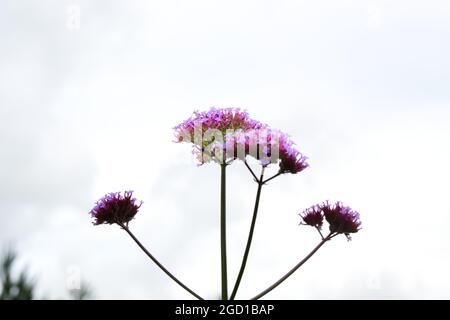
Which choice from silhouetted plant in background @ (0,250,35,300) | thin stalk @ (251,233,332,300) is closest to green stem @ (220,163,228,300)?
thin stalk @ (251,233,332,300)

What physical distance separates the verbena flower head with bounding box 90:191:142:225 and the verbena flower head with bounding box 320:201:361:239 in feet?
5.92

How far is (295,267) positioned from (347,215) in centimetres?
87

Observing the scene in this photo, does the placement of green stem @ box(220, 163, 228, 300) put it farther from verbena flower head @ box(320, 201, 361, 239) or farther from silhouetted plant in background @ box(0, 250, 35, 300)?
silhouetted plant in background @ box(0, 250, 35, 300)

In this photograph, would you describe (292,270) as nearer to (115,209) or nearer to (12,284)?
(115,209)

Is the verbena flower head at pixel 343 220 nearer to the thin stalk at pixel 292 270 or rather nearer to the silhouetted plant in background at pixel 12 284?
the thin stalk at pixel 292 270

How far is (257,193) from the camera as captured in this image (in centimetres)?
519

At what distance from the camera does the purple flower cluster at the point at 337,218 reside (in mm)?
5684

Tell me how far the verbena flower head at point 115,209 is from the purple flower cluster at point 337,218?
1.63 meters

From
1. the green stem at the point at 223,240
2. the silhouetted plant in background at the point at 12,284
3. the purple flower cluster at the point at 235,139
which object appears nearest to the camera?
the green stem at the point at 223,240

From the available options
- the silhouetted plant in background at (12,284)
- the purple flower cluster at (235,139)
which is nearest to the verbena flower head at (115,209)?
the purple flower cluster at (235,139)

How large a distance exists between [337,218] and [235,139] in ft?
4.08

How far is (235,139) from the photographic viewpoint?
546cm
